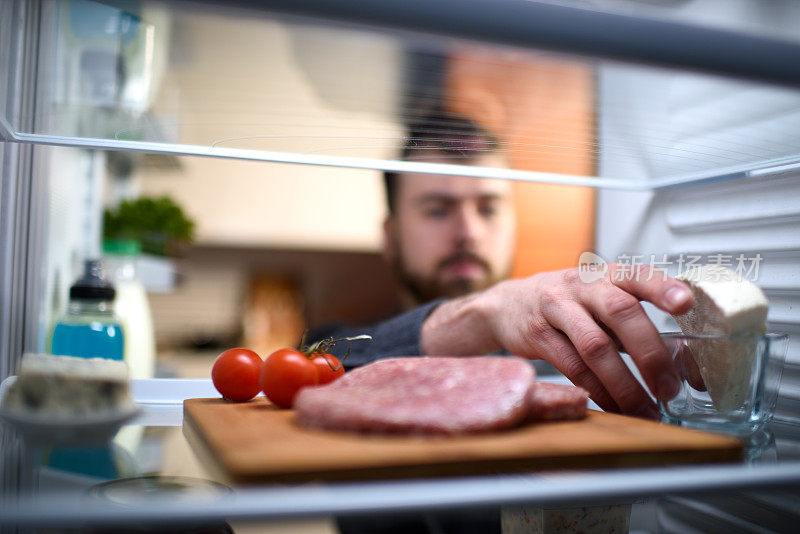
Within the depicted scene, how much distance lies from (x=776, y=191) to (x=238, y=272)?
300cm

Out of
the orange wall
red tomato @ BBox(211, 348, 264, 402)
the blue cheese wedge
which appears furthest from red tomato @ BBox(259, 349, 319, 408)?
the orange wall

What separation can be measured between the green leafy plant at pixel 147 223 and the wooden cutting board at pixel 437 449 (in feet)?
4.33

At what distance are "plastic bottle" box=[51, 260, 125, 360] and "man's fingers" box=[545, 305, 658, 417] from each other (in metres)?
0.61

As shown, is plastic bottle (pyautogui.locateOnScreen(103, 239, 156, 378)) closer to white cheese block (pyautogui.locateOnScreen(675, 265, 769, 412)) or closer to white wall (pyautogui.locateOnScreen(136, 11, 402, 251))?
white wall (pyautogui.locateOnScreen(136, 11, 402, 251))

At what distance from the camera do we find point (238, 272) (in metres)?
3.51

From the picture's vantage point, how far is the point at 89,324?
0.89 m

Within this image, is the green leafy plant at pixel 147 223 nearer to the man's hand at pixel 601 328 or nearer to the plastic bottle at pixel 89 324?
the plastic bottle at pixel 89 324

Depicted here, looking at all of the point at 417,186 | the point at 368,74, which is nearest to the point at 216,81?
the point at 368,74

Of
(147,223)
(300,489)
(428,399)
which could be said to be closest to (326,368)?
(428,399)

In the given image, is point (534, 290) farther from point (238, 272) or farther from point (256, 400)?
point (238, 272)

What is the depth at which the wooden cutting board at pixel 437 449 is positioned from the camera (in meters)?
0.42

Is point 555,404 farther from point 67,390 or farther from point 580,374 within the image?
point 67,390

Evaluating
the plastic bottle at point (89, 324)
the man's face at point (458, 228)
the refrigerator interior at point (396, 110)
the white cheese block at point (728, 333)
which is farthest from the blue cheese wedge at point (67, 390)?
the man's face at point (458, 228)

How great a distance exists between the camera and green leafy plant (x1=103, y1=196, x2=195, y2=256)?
179cm
